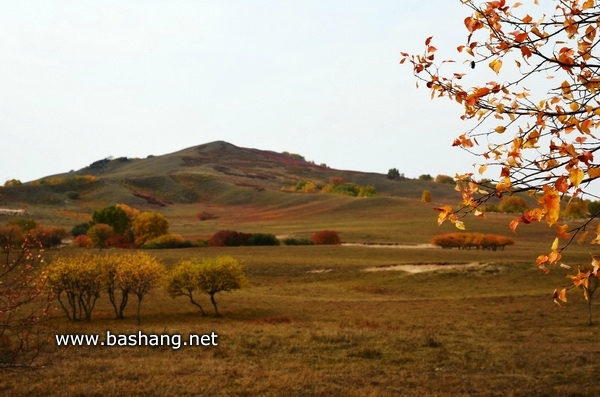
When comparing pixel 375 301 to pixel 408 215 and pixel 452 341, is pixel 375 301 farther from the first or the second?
pixel 408 215

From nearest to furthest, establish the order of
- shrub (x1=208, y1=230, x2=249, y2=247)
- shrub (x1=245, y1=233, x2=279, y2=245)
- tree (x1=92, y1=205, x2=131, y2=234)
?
1. shrub (x1=208, y1=230, x2=249, y2=247)
2. shrub (x1=245, y1=233, x2=279, y2=245)
3. tree (x1=92, y1=205, x2=131, y2=234)

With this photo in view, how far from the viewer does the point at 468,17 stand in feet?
16.4

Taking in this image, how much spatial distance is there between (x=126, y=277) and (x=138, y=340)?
11.6m

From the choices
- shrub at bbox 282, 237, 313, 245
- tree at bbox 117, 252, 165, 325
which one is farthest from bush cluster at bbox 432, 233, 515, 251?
tree at bbox 117, 252, 165, 325

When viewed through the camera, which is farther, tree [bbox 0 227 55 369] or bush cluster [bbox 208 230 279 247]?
bush cluster [bbox 208 230 279 247]

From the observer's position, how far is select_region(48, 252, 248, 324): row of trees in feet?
133

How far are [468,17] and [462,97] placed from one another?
87 centimetres

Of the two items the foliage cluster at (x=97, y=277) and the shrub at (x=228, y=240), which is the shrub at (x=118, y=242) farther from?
the foliage cluster at (x=97, y=277)

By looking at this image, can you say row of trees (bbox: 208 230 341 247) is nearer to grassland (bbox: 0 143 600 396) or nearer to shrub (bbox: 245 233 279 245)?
shrub (bbox: 245 233 279 245)

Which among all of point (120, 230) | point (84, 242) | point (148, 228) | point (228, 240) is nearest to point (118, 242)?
point (148, 228)

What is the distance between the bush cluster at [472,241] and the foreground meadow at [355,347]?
109ft

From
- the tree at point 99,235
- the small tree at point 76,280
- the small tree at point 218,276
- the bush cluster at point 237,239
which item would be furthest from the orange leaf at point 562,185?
the tree at point 99,235

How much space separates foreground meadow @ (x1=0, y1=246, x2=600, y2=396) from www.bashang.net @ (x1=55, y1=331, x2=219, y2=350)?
910mm

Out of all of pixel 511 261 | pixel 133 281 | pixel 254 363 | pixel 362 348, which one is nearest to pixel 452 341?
pixel 362 348
